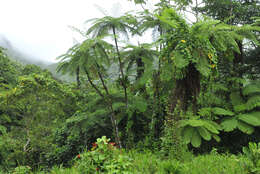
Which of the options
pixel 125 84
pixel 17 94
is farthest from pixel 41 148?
pixel 125 84

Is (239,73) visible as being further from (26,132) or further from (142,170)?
(26,132)

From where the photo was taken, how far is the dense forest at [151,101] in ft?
12.4

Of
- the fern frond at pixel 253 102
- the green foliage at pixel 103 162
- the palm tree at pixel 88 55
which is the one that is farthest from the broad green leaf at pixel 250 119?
the palm tree at pixel 88 55

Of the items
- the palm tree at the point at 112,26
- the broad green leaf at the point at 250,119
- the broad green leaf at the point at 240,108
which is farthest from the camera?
the broad green leaf at the point at 240,108

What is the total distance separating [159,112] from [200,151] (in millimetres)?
1749

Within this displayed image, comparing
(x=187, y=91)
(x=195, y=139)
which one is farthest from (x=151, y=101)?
(x=195, y=139)

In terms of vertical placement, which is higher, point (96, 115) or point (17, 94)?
point (17, 94)

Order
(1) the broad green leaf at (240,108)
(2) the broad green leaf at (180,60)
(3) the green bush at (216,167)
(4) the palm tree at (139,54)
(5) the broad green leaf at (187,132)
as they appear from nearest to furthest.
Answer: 1. (3) the green bush at (216,167)
2. (2) the broad green leaf at (180,60)
3. (5) the broad green leaf at (187,132)
4. (1) the broad green leaf at (240,108)
5. (4) the palm tree at (139,54)

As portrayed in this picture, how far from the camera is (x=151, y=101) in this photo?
6473 millimetres

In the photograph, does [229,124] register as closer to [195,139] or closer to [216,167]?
[195,139]

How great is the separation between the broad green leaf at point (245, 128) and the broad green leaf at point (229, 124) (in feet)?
0.55

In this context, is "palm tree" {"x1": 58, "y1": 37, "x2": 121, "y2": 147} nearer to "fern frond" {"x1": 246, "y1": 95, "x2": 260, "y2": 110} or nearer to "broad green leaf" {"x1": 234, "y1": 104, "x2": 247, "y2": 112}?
"broad green leaf" {"x1": 234, "y1": 104, "x2": 247, "y2": 112}

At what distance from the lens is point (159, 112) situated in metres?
6.30

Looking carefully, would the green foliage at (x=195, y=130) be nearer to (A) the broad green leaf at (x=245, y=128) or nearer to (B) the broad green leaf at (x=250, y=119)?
(A) the broad green leaf at (x=245, y=128)
